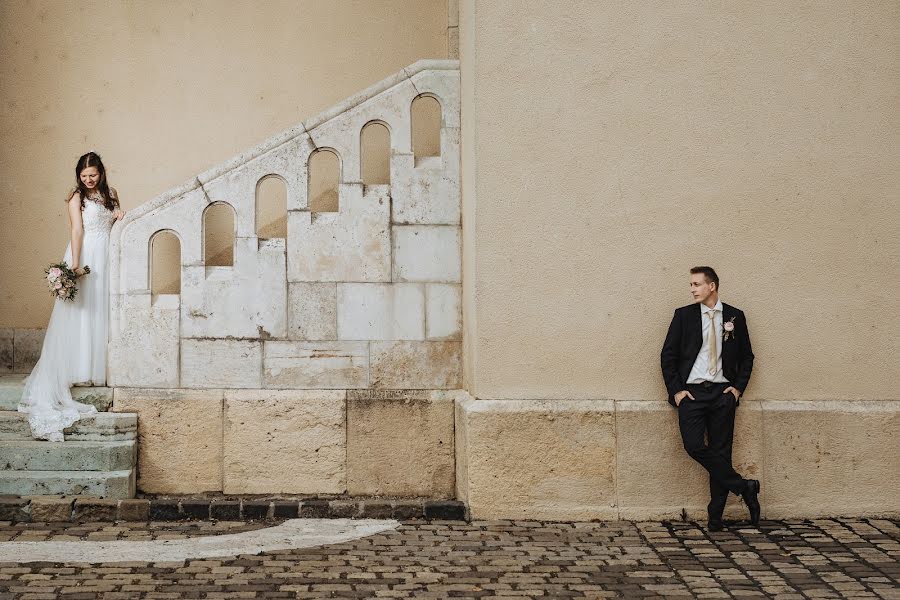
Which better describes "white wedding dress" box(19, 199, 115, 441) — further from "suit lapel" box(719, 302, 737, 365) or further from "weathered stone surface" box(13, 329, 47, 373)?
"suit lapel" box(719, 302, 737, 365)

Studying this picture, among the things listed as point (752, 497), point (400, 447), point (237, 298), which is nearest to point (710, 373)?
point (752, 497)

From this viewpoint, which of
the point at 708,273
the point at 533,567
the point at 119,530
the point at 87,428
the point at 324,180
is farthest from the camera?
the point at 324,180

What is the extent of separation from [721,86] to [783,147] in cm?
65

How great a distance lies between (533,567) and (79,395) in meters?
3.91

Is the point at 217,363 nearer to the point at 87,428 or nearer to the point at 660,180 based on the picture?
the point at 87,428

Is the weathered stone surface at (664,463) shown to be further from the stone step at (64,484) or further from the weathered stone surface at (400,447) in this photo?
the stone step at (64,484)

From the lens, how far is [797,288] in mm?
7664

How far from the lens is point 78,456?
7754mm

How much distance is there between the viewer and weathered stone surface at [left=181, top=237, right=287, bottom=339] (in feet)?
26.5

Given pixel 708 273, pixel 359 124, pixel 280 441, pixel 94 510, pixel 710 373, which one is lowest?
pixel 94 510

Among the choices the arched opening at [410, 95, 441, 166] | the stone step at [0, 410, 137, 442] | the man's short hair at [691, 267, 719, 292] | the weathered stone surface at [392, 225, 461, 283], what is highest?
the arched opening at [410, 95, 441, 166]

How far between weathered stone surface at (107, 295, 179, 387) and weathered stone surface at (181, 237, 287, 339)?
0.13m

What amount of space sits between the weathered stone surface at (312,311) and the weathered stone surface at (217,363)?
38cm

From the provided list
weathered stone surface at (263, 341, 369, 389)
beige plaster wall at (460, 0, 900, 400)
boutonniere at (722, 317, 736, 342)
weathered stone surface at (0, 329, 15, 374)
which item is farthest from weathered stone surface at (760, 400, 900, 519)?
weathered stone surface at (0, 329, 15, 374)
